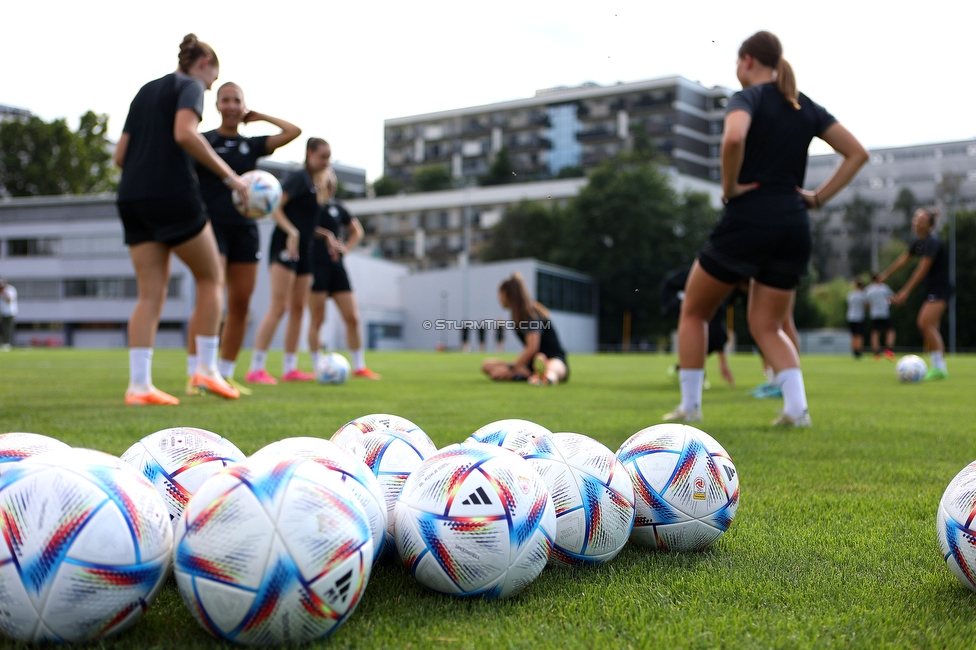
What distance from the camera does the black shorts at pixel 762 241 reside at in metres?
5.11

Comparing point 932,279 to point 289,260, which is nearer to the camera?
point 289,260

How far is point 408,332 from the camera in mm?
60438

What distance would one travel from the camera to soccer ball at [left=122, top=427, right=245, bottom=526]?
2.32 m

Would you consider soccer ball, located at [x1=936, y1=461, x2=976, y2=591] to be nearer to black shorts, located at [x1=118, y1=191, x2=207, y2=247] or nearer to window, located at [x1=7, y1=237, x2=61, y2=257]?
black shorts, located at [x1=118, y1=191, x2=207, y2=247]

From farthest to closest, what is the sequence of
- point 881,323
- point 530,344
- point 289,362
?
1. point 881,323
2. point 530,344
3. point 289,362

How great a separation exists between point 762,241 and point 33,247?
222ft

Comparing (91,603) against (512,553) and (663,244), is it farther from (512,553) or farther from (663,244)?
(663,244)

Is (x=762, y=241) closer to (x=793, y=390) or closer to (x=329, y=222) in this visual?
(x=793, y=390)

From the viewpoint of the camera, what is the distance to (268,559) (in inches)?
66.1

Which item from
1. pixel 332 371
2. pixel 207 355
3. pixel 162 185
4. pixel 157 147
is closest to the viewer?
pixel 162 185

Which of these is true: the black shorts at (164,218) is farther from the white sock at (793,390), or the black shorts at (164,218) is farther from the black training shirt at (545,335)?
the black training shirt at (545,335)

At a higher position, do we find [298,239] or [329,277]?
[298,239]

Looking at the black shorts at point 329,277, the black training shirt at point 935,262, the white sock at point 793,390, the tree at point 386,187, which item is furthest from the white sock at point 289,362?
the tree at point 386,187

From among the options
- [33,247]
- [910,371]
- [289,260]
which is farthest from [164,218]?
[33,247]
